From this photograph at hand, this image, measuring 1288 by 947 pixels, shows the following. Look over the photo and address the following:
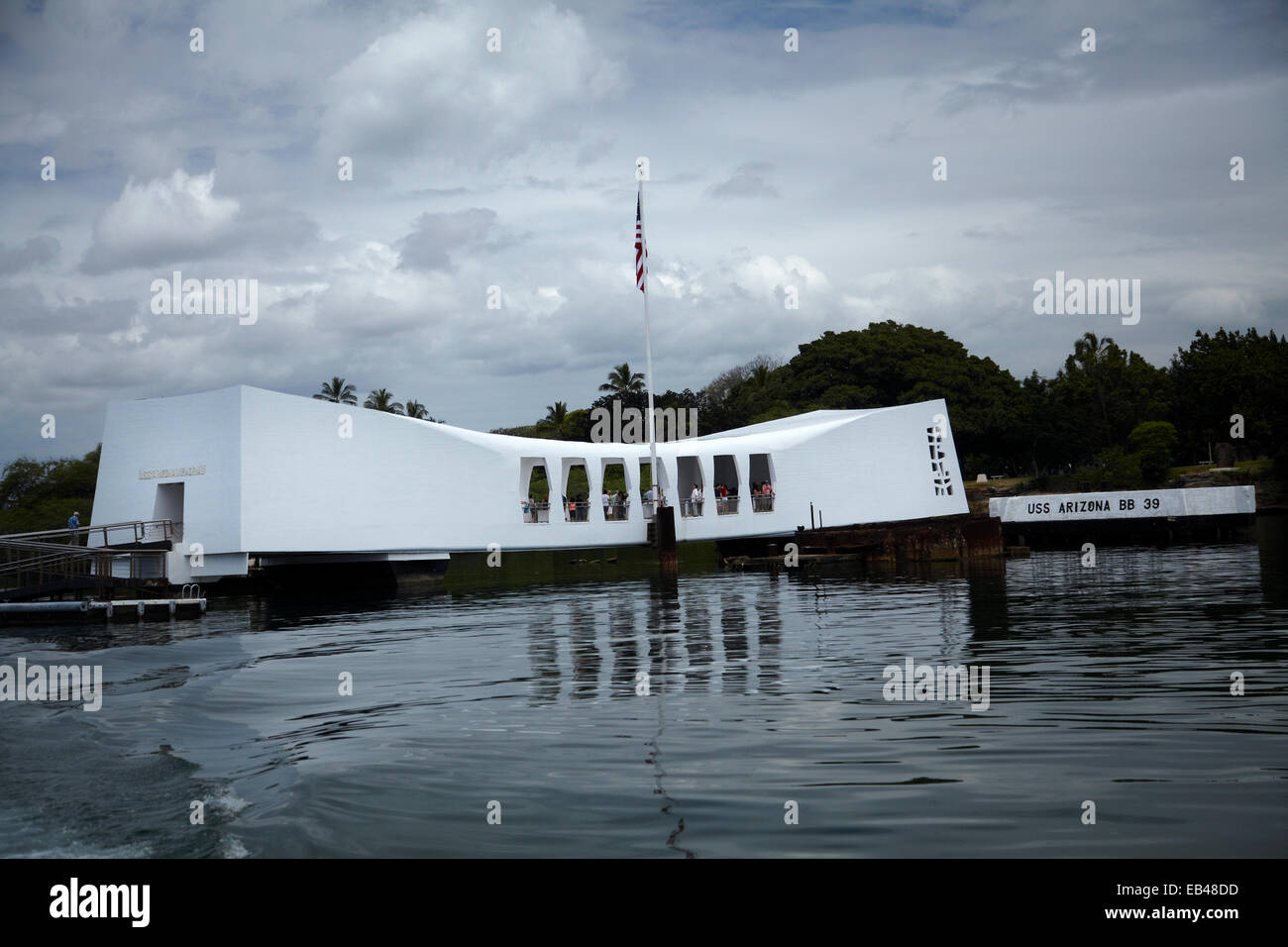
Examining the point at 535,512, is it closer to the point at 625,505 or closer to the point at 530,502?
the point at 530,502

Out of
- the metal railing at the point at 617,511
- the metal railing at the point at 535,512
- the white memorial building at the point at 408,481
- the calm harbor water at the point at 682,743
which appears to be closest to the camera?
the calm harbor water at the point at 682,743

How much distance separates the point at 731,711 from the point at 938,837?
3447mm

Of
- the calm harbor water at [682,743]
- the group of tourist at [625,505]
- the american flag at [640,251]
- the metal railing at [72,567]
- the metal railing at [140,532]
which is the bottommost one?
the calm harbor water at [682,743]

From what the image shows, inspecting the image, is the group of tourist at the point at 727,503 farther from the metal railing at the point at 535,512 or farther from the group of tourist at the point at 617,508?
the metal railing at the point at 535,512

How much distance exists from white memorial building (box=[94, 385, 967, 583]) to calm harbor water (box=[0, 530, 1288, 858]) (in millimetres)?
10246

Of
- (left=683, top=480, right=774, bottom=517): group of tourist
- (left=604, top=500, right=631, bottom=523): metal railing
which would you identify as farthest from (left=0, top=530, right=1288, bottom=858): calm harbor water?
(left=683, top=480, right=774, bottom=517): group of tourist

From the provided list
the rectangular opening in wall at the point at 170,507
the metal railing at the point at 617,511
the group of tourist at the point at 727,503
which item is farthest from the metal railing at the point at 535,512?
the rectangular opening in wall at the point at 170,507

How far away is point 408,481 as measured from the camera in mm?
27531

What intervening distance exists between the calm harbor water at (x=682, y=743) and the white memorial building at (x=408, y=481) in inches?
403

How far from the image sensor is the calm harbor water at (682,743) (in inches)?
205

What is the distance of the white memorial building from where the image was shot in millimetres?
25312
